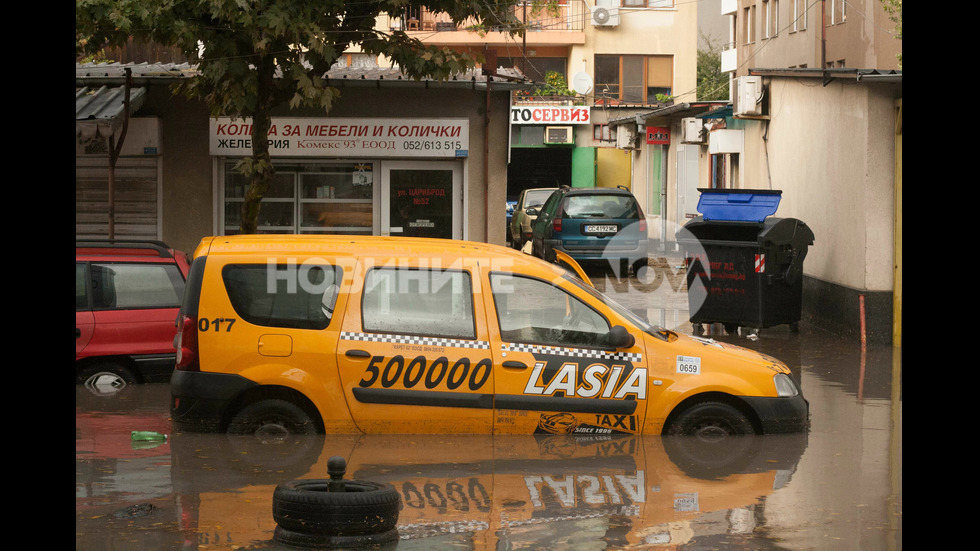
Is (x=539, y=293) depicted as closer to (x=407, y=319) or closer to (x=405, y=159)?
(x=407, y=319)

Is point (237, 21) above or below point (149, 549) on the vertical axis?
above

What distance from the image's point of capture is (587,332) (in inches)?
314

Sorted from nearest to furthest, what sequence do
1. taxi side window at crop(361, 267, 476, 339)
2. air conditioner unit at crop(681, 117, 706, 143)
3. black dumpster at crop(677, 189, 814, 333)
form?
taxi side window at crop(361, 267, 476, 339) < black dumpster at crop(677, 189, 814, 333) < air conditioner unit at crop(681, 117, 706, 143)

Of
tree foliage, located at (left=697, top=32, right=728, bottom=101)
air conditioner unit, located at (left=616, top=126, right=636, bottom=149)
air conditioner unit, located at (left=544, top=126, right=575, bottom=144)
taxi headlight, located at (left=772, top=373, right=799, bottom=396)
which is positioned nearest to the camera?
taxi headlight, located at (left=772, top=373, right=799, bottom=396)

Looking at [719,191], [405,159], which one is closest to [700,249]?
[719,191]

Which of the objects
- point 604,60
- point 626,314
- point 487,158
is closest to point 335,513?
point 626,314

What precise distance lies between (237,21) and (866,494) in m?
7.44

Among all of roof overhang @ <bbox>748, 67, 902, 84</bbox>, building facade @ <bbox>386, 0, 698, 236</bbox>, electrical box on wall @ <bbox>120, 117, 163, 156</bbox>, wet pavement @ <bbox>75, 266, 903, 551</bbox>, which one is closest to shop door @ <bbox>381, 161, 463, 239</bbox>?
electrical box on wall @ <bbox>120, 117, 163, 156</bbox>

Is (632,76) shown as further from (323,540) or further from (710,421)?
(323,540)

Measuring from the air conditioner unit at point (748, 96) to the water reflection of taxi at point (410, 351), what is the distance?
526 inches

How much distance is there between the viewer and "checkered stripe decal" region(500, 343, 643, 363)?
26.0 ft

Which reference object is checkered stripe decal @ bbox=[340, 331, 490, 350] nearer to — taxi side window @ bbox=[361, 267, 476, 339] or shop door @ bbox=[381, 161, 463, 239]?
taxi side window @ bbox=[361, 267, 476, 339]

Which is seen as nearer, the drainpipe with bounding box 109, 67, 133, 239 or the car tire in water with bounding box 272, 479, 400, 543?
the car tire in water with bounding box 272, 479, 400, 543

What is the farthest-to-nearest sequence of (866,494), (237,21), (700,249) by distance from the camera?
(700,249) < (237,21) < (866,494)
